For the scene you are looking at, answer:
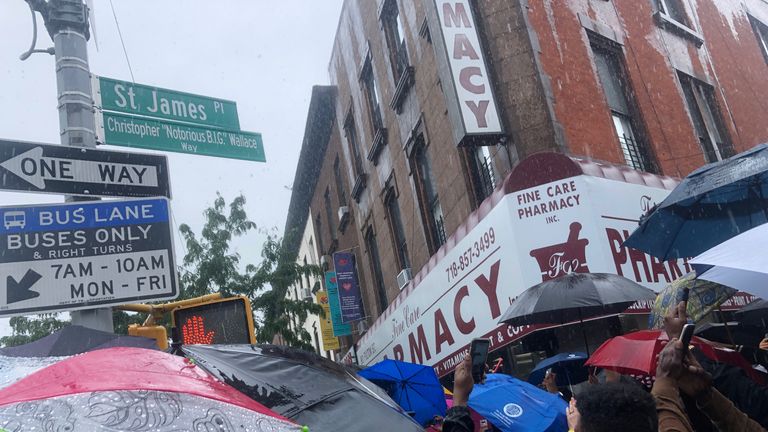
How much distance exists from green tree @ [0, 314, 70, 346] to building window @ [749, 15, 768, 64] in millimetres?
18507

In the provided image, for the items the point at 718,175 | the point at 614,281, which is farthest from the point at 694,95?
the point at 718,175

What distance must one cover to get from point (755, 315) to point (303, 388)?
3.57 metres

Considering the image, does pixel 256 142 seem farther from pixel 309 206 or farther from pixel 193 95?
pixel 309 206

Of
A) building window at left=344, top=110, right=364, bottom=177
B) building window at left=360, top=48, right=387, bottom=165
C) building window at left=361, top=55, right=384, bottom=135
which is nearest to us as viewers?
building window at left=360, top=48, right=387, bottom=165

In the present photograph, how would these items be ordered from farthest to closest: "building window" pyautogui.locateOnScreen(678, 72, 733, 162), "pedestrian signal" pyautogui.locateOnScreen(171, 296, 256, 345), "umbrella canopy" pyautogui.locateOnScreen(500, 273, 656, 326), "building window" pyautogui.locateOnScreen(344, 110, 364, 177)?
"building window" pyautogui.locateOnScreen(344, 110, 364, 177)
"building window" pyautogui.locateOnScreen(678, 72, 733, 162)
"umbrella canopy" pyautogui.locateOnScreen(500, 273, 656, 326)
"pedestrian signal" pyautogui.locateOnScreen(171, 296, 256, 345)

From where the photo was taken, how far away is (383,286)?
750 inches

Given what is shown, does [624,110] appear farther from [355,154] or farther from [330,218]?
[330,218]

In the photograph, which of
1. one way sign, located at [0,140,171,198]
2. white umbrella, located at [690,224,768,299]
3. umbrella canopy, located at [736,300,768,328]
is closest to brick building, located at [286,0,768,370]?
umbrella canopy, located at [736,300,768,328]

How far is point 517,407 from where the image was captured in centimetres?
488

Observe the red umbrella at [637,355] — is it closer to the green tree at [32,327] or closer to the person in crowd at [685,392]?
the person in crowd at [685,392]

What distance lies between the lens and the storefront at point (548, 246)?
29.3 ft

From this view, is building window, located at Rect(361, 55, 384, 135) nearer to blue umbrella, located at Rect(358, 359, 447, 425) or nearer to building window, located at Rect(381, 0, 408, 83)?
building window, located at Rect(381, 0, 408, 83)

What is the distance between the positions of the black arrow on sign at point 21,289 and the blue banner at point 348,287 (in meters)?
15.0

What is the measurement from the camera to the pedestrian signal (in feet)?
19.3
